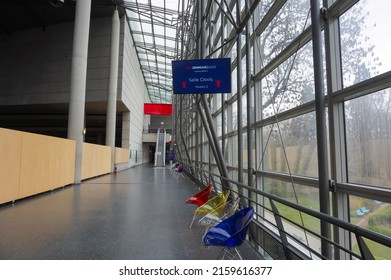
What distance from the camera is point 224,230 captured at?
6.70ft

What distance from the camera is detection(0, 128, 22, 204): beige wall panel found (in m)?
4.45

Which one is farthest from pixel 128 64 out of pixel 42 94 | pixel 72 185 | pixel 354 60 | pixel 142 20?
pixel 354 60

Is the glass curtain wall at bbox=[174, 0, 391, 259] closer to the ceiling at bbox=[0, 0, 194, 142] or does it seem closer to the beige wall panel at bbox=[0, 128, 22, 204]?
the beige wall panel at bbox=[0, 128, 22, 204]

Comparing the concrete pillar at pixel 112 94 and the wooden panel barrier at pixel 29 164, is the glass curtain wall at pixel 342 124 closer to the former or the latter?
the wooden panel barrier at pixel 29 164

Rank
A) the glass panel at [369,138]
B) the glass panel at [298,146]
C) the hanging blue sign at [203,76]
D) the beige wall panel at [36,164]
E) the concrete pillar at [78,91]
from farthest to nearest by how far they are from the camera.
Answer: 1. the concrete pillar at [78,91]
2. the beige wall panel at [36,164]
3. the hanging blue sign at [203,76]
4. the glass panel at [298,146]
5. the glass panel at [369,138]

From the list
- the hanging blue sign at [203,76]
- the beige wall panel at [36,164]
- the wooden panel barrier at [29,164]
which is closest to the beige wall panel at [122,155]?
the wooden panel barrier at [29,164]

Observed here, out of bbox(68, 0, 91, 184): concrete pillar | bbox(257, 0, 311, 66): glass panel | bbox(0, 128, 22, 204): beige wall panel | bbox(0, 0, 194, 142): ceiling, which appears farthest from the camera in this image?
bbox(0, 0, 194, 142): ceiling

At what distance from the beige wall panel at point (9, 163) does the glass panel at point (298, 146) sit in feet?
15.1

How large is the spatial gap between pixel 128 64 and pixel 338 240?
650 inches

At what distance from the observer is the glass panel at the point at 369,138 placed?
5.68ft

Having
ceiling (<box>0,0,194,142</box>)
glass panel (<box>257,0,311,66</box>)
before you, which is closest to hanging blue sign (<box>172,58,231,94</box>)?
glass panel (<box>257,0,311,66</box>)

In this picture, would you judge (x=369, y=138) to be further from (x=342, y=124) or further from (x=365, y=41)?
(x=365, y=41)

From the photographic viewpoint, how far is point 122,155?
50.1 feet

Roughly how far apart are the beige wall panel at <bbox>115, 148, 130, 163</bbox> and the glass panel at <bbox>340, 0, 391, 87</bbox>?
507 inches
